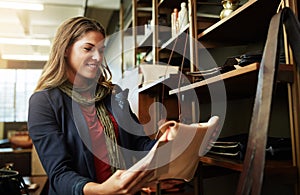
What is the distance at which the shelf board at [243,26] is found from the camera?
1.04 m

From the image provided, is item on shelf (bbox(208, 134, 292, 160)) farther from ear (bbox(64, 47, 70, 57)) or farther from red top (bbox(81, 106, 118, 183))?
ear (bbox(64, 47, 70, 57))

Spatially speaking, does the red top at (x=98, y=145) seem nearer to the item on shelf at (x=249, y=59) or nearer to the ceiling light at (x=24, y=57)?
the item on shelf at (x=249, y=59)

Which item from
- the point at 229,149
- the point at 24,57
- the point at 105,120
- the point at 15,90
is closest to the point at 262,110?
the point at 229,149

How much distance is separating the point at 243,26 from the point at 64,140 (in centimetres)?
87

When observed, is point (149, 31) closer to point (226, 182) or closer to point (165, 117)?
point (165, 117)

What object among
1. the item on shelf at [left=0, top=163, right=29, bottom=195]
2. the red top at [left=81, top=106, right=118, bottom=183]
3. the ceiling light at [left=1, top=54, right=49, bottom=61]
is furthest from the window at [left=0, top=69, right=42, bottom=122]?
the red top at [left=81, top=106, right=118, bottom=183]

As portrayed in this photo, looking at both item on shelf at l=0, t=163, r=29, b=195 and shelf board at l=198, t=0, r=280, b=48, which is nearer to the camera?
shelf board at l=198, t=0, r=280, b=48

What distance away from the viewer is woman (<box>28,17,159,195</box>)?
38.2 inches

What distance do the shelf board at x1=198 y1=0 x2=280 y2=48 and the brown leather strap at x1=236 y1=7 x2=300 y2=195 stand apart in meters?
0.33

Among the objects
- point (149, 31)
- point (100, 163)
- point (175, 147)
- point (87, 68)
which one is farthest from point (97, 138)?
point (149, 31)

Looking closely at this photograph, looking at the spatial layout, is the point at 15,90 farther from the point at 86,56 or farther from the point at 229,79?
the point at 229,79

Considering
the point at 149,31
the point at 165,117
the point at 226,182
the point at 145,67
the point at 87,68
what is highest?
the point at 149,31

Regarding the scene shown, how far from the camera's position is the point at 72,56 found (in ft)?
3.77

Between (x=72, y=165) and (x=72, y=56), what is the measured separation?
0.42 meters
